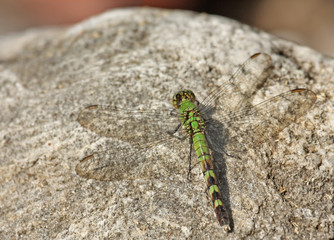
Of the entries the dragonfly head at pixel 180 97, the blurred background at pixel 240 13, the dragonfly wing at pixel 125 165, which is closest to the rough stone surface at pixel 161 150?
the dragonfly wing at pixel 125 165

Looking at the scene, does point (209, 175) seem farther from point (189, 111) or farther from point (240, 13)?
point (240, 13)

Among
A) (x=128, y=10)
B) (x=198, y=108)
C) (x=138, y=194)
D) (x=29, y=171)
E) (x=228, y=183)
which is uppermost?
(x=128, y=10)

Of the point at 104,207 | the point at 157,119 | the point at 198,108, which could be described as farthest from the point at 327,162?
the point at 104,207

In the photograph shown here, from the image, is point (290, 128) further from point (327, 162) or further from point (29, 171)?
point (29, 171)

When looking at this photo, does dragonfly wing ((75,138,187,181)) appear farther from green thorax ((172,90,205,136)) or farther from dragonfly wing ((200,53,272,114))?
dragonfly wing ((200,53,272,114))

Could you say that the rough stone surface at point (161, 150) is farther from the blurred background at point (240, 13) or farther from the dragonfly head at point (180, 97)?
the blurred background at point (240, 13)

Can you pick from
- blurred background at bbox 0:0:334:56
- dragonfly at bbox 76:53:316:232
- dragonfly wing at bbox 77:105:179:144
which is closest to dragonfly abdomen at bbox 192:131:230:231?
dragonfly at bbox 76:53:316:232
